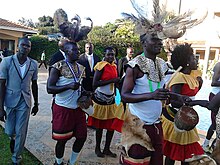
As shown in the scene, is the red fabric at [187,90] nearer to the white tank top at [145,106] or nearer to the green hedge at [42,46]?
the white tank top at [145,106]

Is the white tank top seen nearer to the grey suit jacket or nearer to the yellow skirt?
the yellow skirt

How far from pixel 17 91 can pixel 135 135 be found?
1956 mm

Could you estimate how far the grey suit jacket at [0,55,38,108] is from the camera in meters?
3.81

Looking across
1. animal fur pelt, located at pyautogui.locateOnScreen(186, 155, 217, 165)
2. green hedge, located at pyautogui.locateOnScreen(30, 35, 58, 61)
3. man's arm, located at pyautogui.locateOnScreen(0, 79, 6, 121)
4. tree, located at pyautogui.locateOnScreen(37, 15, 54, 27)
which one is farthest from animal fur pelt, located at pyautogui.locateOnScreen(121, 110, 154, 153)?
tree, located at pyautogui.locateOnScreen(37, 15, 54, 27)

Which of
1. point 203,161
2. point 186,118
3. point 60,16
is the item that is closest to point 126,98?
point 186,118

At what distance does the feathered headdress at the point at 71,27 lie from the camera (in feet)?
13.1

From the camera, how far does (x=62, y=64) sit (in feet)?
11.7

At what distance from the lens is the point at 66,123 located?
11.6 ft

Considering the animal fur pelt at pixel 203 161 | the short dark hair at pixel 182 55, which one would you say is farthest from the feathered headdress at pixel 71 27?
the animal fur pelt at pixel 203 161

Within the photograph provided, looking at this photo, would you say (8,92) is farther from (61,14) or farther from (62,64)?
(61,14)

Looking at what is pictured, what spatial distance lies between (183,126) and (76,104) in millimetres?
1486

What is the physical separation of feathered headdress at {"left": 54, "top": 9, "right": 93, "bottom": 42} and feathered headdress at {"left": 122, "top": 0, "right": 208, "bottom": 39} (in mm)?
1168

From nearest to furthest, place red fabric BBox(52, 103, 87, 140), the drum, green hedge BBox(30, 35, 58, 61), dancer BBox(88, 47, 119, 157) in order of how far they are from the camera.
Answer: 1. the drum
2. red fabric BBox(52, 103, 87, 140)
3. dancer BBox(88, 47, 119, 157)
4. green hedge BBox(30, 35, 58, 61)

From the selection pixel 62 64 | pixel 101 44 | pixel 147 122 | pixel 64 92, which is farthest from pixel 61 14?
pixel 101 44
